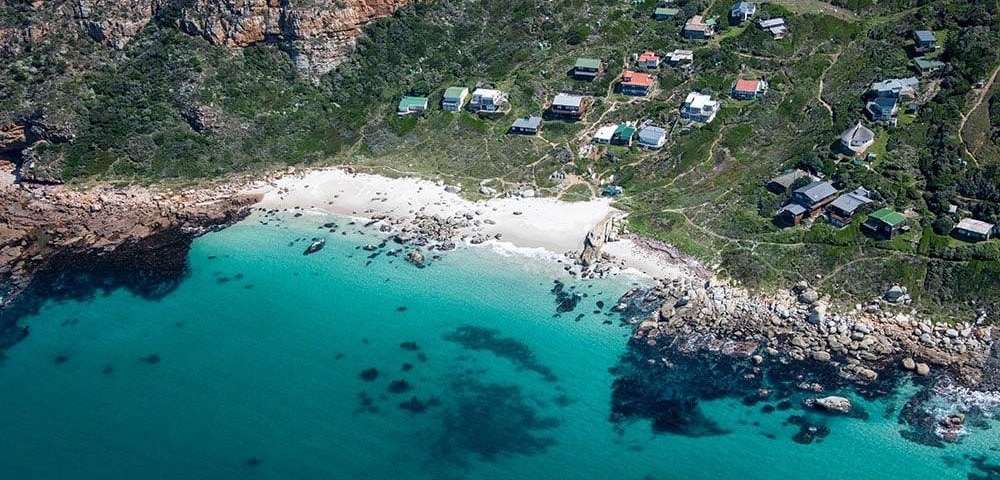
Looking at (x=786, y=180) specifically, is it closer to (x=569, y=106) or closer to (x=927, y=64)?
(x=927, y=64)

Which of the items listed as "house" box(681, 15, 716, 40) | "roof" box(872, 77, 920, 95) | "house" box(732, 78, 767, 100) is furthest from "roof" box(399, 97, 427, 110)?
"roof" box(872, 77, 920, 95)

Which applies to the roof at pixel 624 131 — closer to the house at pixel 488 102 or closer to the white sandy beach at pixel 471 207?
the white sandy beach at pixel 471 207

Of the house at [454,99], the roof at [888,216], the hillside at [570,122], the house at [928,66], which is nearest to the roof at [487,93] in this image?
the house at [454,99]

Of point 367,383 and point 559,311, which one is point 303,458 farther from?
point 559,311

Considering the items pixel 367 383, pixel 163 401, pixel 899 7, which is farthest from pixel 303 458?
pixel 899 7

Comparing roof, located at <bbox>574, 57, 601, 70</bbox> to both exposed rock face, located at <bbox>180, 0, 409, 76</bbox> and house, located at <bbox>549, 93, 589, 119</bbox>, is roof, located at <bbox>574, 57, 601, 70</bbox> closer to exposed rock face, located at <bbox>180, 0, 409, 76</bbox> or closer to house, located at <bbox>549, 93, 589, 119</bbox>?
house, located at <bbox>549, 93, 589, 119</bbox>

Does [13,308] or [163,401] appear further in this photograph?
[13,308]
